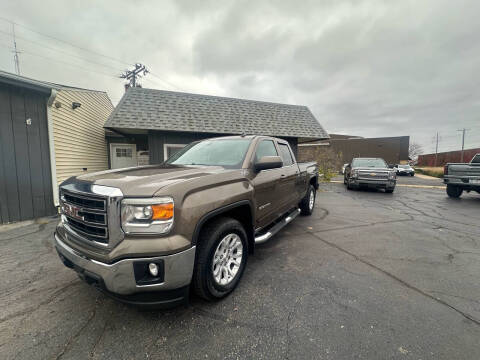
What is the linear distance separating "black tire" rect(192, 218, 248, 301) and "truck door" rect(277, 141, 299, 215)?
150 cm

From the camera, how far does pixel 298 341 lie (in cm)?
176

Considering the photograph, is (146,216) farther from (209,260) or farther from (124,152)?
(124,152)

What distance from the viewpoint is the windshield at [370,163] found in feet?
35.0

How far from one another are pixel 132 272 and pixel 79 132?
8.51 meters

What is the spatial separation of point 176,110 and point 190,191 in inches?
346

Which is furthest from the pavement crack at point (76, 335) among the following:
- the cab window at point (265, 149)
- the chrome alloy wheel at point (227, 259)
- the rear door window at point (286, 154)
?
the rear door window at point (286, 154)

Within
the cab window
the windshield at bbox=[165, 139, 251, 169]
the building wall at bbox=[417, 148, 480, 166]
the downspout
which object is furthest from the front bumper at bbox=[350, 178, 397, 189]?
the building wall at bbox=[417, 148, 480, 166]

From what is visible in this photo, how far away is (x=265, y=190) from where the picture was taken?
9.86 ft

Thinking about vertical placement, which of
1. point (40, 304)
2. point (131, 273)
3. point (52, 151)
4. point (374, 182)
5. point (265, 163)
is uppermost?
point (52, 151)

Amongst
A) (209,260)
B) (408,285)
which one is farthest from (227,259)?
(408,285)

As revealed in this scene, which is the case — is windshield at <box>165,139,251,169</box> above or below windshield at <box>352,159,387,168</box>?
above

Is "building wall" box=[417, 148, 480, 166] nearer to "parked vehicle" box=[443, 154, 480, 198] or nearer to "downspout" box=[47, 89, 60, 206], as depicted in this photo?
"parked vehicle" box=[443, 154, 480, 198]

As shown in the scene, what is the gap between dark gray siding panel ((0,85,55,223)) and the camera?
4.85m

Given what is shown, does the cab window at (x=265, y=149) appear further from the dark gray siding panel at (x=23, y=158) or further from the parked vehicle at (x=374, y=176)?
the parked vehicle at (x=374, y=176)
